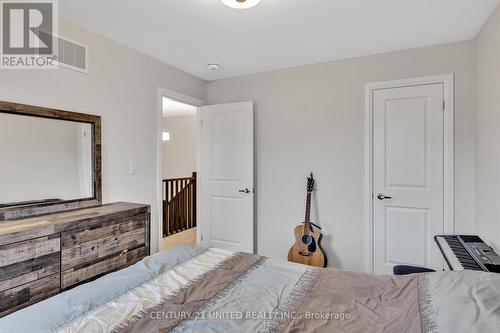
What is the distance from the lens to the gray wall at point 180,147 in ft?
22.7

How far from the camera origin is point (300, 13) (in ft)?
6.87

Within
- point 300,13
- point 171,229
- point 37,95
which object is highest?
point 300,13

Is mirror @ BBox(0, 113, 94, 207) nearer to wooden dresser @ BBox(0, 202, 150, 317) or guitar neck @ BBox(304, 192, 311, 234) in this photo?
wooden dresser @ BBox(0, 202, 150, 317)

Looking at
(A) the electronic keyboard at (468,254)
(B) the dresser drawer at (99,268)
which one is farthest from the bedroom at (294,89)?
(B) the dresser drawer at (99,268)

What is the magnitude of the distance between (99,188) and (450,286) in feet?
8.02

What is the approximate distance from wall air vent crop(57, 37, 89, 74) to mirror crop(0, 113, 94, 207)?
1.46 feet

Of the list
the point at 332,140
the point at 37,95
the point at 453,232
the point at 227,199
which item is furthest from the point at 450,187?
the point at 37,95

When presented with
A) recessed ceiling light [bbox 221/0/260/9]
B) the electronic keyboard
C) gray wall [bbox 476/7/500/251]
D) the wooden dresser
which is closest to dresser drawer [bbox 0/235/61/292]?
the wooden dresser

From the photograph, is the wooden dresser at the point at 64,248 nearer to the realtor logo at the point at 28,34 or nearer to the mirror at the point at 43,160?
the mirror at the point at 43,160

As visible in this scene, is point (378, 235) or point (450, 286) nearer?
point (450, 286)

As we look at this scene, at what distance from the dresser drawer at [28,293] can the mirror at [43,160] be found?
22.9 inches

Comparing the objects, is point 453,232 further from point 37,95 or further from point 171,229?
point 171,229

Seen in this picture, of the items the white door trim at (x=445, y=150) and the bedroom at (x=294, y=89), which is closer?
the bedroom at (x=294, y=89)

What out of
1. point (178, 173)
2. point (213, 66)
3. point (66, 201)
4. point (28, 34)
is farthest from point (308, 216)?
point (178, 173)
